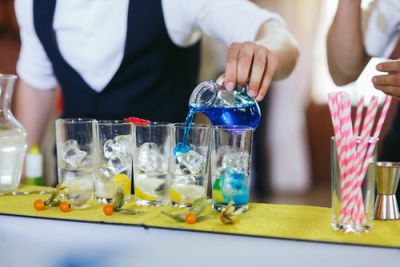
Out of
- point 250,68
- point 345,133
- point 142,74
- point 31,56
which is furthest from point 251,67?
point 31,56

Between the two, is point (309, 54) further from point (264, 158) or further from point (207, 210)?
point (207, 210)

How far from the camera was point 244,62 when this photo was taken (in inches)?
61.9

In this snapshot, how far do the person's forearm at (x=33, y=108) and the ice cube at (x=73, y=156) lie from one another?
965 millimetres

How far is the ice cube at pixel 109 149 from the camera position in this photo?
4.77ft

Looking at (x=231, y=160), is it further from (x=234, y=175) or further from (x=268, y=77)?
(x=268, y=77)

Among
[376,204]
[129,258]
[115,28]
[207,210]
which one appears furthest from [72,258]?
[115,28]

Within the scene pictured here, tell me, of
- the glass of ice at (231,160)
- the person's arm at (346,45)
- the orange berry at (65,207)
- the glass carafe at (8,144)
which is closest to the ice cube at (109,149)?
the orange berry at (65,207)

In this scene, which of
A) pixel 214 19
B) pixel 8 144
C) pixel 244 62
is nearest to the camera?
pixel 244 62

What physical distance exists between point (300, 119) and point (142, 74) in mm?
611

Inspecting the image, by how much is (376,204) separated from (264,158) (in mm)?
805

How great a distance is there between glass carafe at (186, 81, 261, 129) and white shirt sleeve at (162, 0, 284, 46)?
620mm

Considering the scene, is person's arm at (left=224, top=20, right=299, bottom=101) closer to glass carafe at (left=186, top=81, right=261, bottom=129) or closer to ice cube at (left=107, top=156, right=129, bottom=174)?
glass carafe at (left=186, top=81, right=261, bottom=129)

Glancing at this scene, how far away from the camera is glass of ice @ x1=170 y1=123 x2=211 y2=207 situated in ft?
4.50

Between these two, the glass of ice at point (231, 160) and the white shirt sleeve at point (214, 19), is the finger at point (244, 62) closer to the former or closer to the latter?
the glass of ice at point (231, 160)
